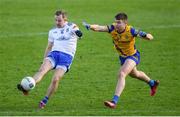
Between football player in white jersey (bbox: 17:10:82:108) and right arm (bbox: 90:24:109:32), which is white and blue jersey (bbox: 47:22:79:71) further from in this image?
right arm (bbox: 90:24:109:32)

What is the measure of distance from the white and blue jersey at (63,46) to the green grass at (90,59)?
106cm

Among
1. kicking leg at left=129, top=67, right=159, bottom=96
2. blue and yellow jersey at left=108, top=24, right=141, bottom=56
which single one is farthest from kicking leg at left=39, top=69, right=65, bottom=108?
kicking leg at left=129, top=67, right=159, bottom=96

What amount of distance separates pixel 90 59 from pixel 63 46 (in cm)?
666

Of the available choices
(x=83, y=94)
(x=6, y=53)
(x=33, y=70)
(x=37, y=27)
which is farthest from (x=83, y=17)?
(x=83, y=94)

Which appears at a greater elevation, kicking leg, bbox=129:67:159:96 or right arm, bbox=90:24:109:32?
right arm, bbox=90:24:109:32

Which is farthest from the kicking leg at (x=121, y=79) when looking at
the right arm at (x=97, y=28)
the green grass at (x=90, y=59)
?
the right arm at (x=97, y=28)

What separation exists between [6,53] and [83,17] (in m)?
8.32

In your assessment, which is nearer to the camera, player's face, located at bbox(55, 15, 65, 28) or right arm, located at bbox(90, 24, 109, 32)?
right arm, located at bbox(90, 24, 109, 32)

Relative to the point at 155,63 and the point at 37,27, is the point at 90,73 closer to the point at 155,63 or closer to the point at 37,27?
the point at 155,63

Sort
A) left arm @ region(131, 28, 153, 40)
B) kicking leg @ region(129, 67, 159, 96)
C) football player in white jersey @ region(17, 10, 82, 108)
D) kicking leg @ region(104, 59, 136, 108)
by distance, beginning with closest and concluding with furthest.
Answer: kicking leg @ region(104, 59, 136, 108)
left arm @ region(131, 28, 153, 40)
football player in white jersey @ region(17, 10, 82, 108)
kicking leg @ region(129, 67, 159, 96)

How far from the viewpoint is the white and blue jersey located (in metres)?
17.4

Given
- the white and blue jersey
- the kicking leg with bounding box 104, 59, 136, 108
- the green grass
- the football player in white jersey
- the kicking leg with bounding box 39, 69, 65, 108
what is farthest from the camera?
the green grass

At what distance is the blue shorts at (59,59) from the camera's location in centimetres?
1738

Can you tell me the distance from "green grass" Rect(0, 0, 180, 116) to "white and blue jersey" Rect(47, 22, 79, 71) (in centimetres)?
106
